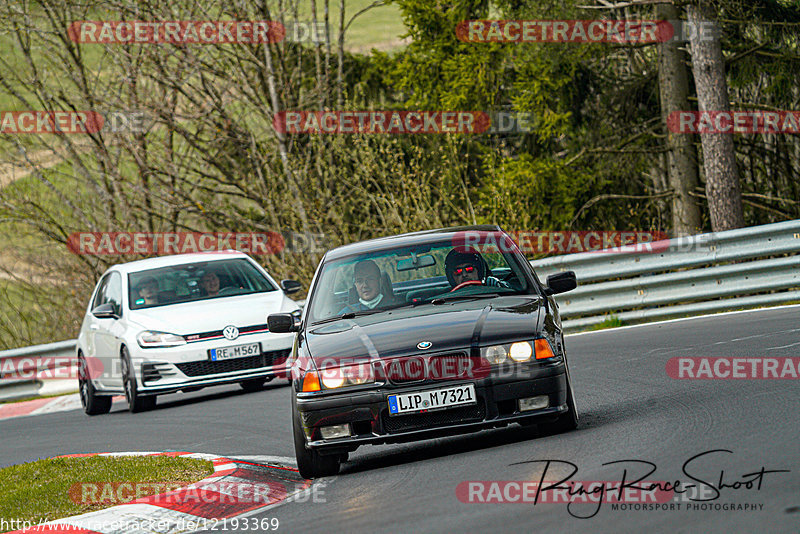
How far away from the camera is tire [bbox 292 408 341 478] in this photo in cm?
746

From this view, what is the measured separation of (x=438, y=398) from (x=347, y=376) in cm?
59

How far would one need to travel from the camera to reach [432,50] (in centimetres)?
2648

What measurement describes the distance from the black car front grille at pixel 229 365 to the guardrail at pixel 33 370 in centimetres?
563

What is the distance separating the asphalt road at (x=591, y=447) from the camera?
5.36m

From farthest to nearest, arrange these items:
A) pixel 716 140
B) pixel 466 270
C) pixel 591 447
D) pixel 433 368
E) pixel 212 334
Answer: pixel 716 140, pixel 212 334, pixel 466 270, pixel 433 368, pixel 591 447

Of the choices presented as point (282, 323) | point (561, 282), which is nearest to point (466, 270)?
point (561, 282)

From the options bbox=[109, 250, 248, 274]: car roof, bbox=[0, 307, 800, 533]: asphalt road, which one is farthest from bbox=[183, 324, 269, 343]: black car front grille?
bbox=[109, 250, 248, 274]: car roof

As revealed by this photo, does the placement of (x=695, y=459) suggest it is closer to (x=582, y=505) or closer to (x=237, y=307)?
(x=582, y=505)

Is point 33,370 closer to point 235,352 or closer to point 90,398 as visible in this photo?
point 90,398

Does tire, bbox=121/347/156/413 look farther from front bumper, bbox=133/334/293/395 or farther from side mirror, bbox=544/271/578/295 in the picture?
side mirror, bbox=544/271/578/295

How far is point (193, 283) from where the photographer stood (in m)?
15.1

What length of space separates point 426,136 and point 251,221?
539cm

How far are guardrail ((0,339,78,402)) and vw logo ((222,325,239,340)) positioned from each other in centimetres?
571

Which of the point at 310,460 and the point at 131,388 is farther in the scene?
the point at 131,388
